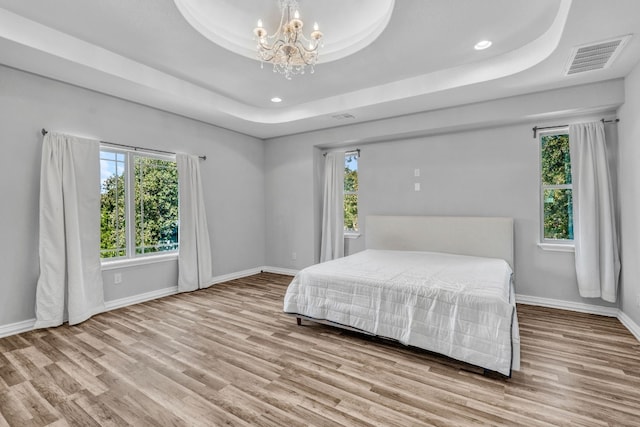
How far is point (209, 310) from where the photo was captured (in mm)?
3760

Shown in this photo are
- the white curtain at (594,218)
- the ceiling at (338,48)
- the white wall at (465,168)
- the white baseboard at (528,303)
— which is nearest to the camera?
the ceiling at (338,48)

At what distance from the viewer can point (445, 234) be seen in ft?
14.2

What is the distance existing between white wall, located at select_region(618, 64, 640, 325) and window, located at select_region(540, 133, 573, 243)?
491 millimetres

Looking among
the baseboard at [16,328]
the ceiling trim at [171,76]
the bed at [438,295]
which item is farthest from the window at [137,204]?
the bed at [438,295]

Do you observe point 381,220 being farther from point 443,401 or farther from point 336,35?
point 443,401

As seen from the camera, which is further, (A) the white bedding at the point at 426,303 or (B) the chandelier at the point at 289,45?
(B) the chandelier at the point at 289,45

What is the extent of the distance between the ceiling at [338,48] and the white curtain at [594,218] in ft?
2.21

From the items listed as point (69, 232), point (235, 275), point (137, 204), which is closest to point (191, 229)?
point (137, 204)

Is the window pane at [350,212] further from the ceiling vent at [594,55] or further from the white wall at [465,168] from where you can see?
the ceiling vent at [594,55]

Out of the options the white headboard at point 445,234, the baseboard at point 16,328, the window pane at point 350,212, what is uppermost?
the window pane at point 350,212

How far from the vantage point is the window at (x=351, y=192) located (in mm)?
5316

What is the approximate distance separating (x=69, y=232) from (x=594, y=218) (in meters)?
5.80

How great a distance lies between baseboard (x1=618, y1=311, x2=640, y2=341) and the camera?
9.50ft

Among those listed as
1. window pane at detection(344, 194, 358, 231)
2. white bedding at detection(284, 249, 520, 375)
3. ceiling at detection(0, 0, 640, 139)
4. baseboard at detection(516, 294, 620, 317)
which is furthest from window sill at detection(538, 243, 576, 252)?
window pane at detection(344, 194, 358, 231)
